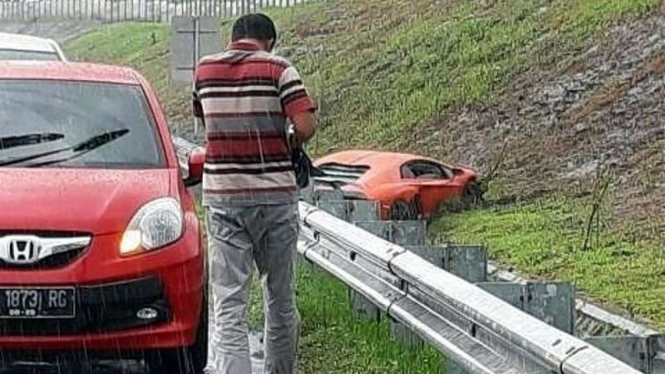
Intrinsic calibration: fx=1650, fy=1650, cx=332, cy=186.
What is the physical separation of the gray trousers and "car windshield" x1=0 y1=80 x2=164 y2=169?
42.6 inches

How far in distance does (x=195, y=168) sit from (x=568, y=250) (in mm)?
6095

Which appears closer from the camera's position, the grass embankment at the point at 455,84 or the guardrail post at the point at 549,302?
the guardrail post at the point at 549,302

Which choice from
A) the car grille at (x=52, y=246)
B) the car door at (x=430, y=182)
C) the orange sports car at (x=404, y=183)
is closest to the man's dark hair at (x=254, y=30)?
the car grille at (x=52, y=246)

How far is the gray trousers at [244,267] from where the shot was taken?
778 centimetres

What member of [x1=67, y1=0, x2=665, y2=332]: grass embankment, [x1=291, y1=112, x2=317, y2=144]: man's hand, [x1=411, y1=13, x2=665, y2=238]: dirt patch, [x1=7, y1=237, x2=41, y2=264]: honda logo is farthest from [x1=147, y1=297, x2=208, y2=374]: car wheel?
[x1=411, y1=13, x2=665, y2=238]: dirt patch

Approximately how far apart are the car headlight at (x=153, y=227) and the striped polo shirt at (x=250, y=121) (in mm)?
451

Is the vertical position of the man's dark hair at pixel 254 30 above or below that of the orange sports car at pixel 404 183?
above

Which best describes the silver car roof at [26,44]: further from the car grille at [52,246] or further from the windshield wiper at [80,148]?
the car grille at [52,246]

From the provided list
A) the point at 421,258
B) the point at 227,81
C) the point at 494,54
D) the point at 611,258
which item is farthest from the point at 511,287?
the point at 494,54

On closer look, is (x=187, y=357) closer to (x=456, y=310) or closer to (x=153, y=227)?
(x=153, y=227)

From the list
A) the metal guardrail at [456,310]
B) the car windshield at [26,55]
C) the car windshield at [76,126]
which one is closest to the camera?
the metal guardrail at [456,310]

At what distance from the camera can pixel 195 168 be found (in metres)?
8.98

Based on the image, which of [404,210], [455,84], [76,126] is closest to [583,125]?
[404,210]

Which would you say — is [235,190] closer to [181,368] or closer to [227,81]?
[227,81]
